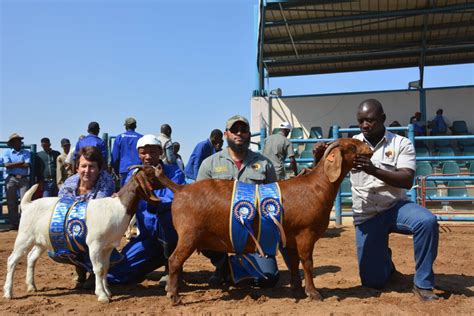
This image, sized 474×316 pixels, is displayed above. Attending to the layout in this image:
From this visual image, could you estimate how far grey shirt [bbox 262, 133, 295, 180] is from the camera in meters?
8.30

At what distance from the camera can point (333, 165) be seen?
4211 millimetres

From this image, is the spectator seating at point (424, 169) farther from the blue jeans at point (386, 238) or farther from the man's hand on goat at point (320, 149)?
the man's hand on goat at point (320, 149)

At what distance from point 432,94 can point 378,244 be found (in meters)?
13.6

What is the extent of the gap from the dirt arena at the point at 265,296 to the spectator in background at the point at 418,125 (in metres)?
8.70

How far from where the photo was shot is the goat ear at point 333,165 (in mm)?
4188

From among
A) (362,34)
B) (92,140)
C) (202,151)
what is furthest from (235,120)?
(362,34)

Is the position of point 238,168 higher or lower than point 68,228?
higher

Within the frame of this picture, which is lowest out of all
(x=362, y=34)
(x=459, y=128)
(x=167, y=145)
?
(x=167, y=145)

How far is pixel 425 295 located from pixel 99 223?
3307 millimetres

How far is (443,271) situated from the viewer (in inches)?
219

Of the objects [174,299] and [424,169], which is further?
[424,169]

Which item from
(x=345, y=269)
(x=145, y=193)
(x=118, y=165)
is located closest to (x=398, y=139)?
(x=345, y=269)

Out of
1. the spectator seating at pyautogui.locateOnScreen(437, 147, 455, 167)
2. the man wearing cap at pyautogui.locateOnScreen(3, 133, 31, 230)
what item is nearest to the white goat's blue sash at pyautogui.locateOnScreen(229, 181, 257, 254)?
the man wearing cap at pyautogui.locateOnScreen(3, 133, 31, 230)

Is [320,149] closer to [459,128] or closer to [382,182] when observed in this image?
[382,182]
